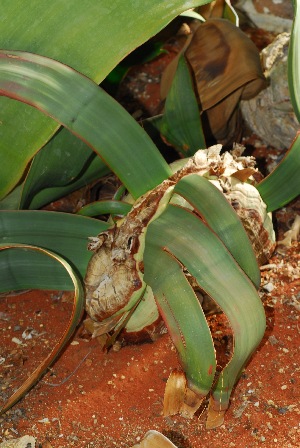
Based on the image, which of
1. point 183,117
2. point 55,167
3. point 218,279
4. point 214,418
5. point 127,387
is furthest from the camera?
point 183,117

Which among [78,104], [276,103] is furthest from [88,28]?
[276,103]

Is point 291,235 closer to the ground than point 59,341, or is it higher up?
closer to the ground

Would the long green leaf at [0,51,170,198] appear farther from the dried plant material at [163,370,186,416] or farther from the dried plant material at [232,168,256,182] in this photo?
the dried plant material at [163,370,186,416]

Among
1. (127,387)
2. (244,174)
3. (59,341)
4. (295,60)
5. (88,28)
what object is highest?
(88,28)

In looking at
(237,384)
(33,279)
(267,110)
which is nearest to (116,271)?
(33,279)

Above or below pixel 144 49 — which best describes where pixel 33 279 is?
below

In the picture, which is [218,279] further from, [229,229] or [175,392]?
[175,392]

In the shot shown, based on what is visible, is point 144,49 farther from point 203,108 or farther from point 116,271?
point 116,271
